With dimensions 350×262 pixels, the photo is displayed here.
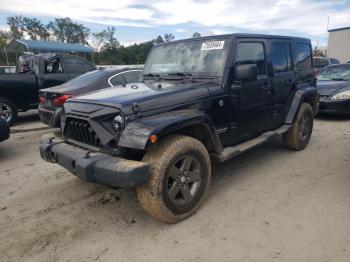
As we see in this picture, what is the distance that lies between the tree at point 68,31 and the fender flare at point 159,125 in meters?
47.7

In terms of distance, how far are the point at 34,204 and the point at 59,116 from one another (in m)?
1.11

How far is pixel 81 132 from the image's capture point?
3.59 m

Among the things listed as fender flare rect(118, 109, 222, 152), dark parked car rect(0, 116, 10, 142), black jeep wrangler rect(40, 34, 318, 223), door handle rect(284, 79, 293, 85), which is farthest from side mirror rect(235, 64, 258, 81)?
dark parked car rect(0, 116, 10, 142)

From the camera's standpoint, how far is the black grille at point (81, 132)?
11.2 feet

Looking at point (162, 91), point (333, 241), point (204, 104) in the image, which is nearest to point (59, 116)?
point (162, 91)

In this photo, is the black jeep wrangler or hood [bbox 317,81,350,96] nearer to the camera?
the black jeep wrangler

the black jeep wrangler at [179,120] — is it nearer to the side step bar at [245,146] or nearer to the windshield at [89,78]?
the side step bar at [245,146]

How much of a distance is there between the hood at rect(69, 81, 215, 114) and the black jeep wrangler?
11 mm

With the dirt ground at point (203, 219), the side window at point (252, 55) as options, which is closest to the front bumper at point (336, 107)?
the dirt ground at point (203, 219)

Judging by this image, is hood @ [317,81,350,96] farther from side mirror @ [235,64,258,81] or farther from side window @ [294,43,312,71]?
side mirror @ [235,64,258,81]

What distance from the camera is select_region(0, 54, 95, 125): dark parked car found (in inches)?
333

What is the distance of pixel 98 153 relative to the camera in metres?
3.25

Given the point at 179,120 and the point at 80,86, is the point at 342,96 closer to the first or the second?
the point at 80,86

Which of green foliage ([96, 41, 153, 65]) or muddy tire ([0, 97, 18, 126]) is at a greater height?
green foliage ([96, 41, 153, 65])
